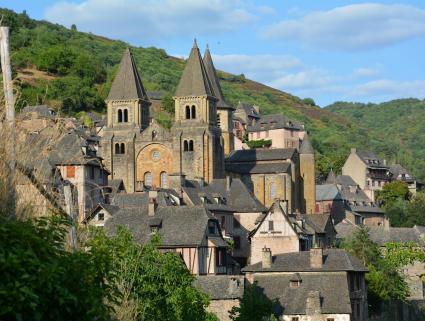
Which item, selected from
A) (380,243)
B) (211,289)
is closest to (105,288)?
(211,289)

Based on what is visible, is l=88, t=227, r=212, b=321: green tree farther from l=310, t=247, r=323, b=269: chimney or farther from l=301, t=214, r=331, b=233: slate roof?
l=301, t=214, r=331, b=233: slate roof

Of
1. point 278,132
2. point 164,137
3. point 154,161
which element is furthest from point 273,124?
point 154,161

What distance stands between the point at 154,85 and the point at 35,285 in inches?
7395

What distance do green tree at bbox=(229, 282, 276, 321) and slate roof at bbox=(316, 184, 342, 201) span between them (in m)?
69.3

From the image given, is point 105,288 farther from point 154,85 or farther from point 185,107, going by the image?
point 154,85

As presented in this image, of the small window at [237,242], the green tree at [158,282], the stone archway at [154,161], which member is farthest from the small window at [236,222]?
the green tree at [158,282]

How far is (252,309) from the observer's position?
52.0 meters

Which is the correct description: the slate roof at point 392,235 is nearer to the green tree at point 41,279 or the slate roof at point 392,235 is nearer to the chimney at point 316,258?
the chimney at point 316,258

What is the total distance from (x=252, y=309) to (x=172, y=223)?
13919 millimetres

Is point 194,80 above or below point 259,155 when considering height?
above

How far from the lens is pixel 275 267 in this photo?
205 ft

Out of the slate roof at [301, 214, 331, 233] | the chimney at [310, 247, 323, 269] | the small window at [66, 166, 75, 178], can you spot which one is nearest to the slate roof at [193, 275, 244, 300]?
the chimney at [310, 247, 323, 269]

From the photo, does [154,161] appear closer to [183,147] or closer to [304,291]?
[183,147]

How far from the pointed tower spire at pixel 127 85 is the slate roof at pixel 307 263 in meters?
44.6
